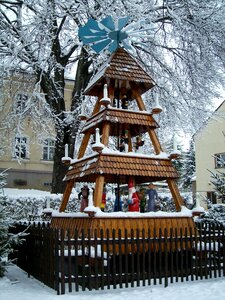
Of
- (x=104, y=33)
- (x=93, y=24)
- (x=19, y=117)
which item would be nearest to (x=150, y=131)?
(x=104, y=33)

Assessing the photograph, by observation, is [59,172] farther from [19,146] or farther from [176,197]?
[176,197]

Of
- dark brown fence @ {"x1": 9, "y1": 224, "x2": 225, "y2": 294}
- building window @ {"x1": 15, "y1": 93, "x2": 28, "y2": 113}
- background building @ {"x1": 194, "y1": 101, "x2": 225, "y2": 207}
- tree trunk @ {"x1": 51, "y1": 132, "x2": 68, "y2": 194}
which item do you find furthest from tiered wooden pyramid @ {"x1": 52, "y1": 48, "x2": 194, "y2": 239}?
background building @ {"x1": 194, "y1": 101, "x2": 225, "y2": 207}

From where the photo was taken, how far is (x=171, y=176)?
985 centimetres

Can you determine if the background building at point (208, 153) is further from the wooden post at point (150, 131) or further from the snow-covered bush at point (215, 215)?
the wooden post at point (150, 131)

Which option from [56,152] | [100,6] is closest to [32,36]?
[100,6]

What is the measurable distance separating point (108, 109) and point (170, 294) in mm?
4624

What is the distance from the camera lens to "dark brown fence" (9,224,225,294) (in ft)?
25.6

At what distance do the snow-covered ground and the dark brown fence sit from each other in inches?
7.4

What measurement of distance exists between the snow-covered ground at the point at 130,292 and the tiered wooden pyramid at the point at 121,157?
142 centimetres

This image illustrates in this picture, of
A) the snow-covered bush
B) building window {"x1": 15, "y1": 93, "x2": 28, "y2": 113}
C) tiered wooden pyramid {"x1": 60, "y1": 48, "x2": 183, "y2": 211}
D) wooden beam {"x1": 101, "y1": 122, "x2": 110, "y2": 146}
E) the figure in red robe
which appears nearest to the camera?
tiered wooden pyramid {"x1": 60, "y1": 48, "x2": 183, "y2": 211}

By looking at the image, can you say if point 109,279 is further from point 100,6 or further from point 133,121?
point 100,6

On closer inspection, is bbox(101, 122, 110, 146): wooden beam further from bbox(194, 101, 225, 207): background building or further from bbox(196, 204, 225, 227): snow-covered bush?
bbox(194, 101, 225, 207): background building

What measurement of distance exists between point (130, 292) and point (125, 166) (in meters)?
2.93

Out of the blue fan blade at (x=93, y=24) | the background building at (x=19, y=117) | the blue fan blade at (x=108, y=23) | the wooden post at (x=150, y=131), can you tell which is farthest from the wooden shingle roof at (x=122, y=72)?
the background building at (x=19, y=117)
